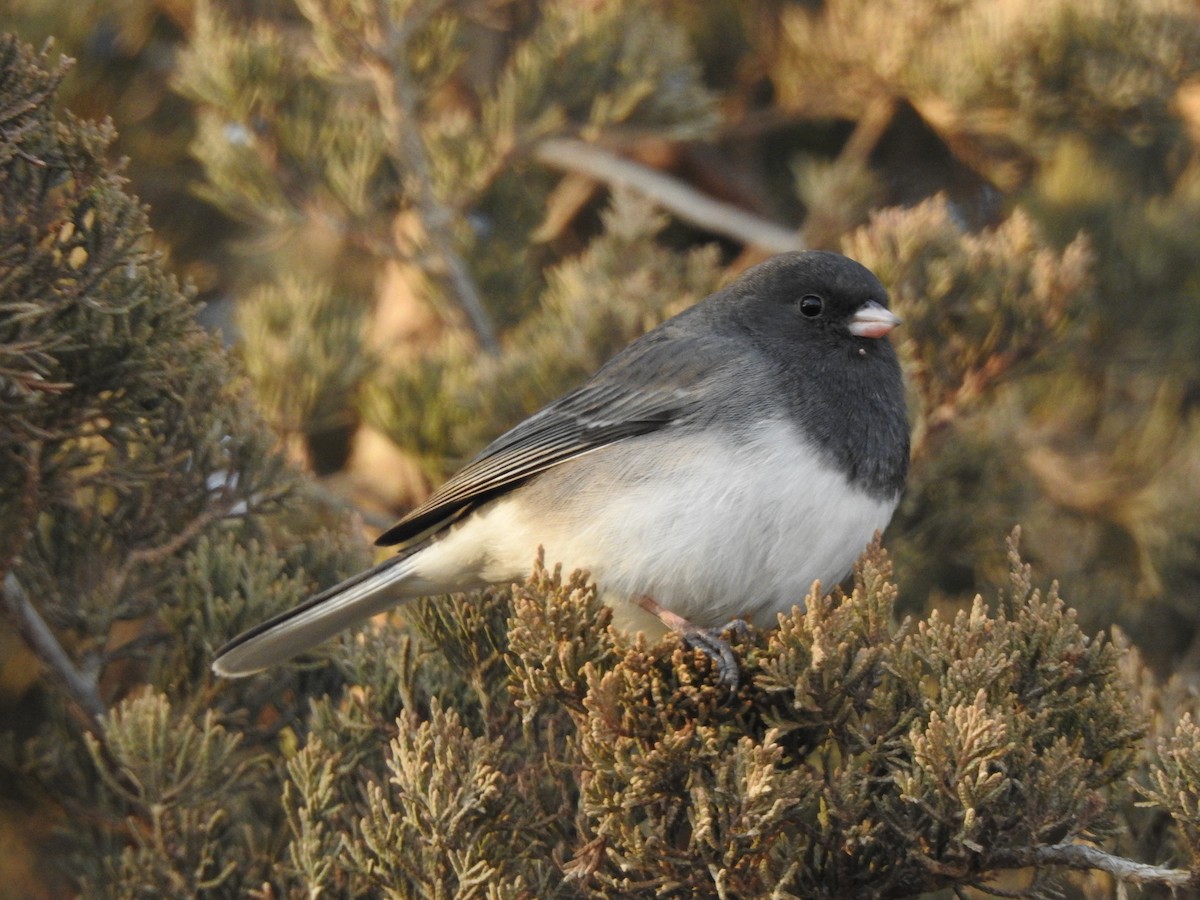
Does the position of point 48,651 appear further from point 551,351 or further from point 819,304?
point 819,304

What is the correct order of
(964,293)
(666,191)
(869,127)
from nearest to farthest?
(964,293) < (666,191) < (869,127)

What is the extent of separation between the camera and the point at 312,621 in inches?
99.9

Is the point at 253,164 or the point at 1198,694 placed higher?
the point at 253,164

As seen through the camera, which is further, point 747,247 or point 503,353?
point 747,247

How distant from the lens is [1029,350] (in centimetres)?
320

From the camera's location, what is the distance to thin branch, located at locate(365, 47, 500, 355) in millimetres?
3531

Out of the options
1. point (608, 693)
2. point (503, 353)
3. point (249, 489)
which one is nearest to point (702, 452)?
point (608, 693)

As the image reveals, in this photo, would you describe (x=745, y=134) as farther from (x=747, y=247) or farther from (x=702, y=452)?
(x=702, y=452)

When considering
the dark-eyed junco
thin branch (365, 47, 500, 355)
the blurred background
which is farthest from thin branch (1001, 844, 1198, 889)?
thin branch (365, 47, 500, 355)

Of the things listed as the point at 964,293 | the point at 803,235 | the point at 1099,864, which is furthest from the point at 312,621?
the point at 803,235

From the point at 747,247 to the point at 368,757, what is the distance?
2.57m

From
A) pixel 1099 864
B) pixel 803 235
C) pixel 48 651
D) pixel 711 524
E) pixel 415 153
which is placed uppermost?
pixel 415 153

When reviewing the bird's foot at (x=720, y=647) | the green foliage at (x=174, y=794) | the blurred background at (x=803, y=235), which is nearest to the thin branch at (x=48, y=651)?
the green foliage at (x=174, y=794)

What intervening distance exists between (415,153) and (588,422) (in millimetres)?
1141
